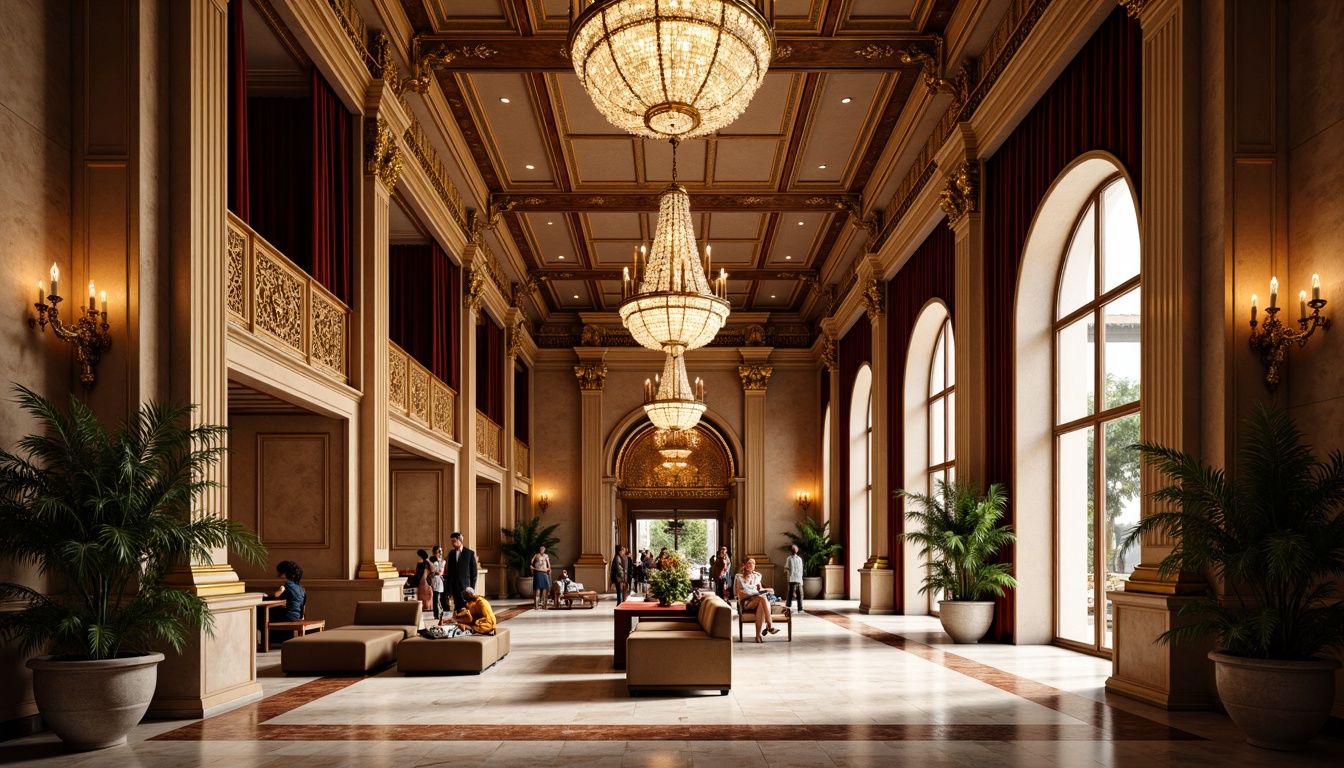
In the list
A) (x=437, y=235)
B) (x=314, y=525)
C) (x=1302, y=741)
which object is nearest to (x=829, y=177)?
(x=437, y=235)

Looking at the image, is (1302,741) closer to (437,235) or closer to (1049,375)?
(1049,375)

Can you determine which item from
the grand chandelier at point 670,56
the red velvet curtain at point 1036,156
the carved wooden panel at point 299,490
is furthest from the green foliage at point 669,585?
the grand chandelier at point 670,56

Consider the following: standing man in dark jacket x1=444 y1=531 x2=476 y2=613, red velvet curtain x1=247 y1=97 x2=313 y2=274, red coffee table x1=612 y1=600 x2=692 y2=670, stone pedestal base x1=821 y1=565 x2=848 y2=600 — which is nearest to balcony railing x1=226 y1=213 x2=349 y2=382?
red velvet curtain x1=247 y1=97 x2=313 y2=274

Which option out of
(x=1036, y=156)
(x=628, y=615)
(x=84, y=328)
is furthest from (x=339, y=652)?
(x=1036, y=156)

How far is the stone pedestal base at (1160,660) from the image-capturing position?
7.27m

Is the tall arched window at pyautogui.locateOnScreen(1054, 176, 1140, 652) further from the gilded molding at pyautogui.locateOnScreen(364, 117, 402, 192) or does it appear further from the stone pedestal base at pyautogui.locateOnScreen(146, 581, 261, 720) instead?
the gilded molding at pyautogui.locateOnScreen(364, 117, 402, 192)

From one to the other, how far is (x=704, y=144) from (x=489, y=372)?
25.9 ft

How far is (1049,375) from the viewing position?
1164 cm

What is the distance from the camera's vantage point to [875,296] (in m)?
18.9

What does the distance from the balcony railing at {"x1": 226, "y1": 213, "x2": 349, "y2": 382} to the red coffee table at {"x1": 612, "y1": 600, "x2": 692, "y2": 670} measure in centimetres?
387

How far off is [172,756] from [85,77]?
4513mm

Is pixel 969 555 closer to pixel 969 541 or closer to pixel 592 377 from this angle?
pixel 969 541

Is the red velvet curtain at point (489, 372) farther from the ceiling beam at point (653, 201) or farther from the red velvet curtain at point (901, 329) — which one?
the red velvet curtain at point (901, 329)

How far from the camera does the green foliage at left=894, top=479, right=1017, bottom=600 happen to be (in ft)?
37.9
